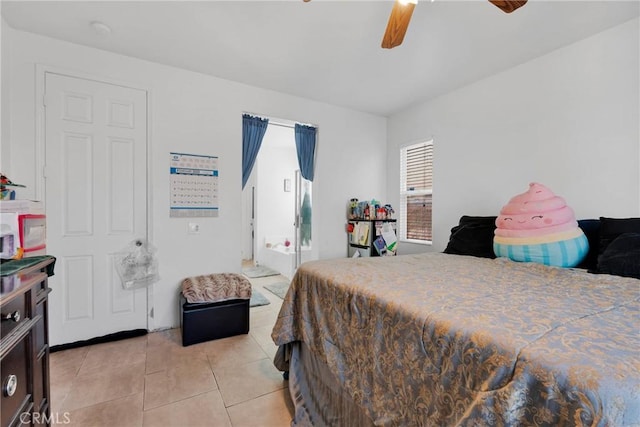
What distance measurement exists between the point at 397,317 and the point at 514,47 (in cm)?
257

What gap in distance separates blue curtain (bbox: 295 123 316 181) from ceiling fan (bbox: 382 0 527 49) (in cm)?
197

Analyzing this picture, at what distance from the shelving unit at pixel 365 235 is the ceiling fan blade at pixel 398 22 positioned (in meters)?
2.20

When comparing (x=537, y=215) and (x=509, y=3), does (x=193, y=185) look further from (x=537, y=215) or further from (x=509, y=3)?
(x=537, y=215)

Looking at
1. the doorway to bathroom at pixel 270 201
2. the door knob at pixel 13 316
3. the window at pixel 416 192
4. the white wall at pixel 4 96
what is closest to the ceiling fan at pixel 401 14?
the door knob at pixel 13 316

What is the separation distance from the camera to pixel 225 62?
267 centimetres

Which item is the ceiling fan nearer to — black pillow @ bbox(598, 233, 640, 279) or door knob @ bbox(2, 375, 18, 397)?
black pillow @ bbox(598, 233, 640, 279)

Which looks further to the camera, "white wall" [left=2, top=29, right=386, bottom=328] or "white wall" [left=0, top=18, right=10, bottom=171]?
"white wall" [left=2, top=29, right=386, bottom=328]

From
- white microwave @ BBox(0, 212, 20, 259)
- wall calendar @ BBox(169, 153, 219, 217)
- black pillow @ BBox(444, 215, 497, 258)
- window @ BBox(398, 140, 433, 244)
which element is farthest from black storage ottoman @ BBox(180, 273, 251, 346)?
window @ BBox(398, 140, 433, 244)

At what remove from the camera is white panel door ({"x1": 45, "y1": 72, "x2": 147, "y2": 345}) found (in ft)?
7.69

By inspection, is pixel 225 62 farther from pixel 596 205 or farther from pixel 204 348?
pixel 596 205

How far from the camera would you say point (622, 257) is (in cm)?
163

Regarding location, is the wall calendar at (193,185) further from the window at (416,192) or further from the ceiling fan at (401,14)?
the window at (416,192)

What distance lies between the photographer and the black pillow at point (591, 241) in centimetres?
187

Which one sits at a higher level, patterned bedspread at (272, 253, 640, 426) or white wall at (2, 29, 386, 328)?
white wall at (2, 29, 386, 328)
